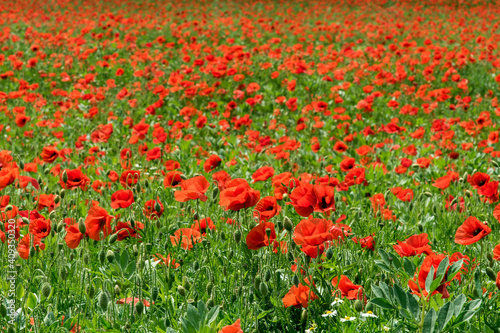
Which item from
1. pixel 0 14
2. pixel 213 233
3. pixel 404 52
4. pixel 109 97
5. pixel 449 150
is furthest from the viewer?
pixel 0 14

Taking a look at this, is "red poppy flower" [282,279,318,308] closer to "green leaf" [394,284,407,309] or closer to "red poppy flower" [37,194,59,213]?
"green leaf" [394,284,407,309]

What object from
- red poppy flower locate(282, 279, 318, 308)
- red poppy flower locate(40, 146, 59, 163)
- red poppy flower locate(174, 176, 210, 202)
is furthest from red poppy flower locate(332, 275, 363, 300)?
red poppy flower locate(40, 146, 59, 163)

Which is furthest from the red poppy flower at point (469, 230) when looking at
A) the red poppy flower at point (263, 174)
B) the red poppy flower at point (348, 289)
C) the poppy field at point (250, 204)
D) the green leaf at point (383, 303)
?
the red poppy flower at point (263, 174)

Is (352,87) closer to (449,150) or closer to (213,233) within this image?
(449,150)

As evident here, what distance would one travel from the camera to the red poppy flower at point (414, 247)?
5.99 feet

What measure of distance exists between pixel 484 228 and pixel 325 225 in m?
0.56

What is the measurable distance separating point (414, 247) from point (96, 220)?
121 cm

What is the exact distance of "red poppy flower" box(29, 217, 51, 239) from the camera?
6.89ft

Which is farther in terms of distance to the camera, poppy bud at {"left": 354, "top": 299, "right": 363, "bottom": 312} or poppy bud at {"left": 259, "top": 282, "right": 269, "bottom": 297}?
poppy bud at {"left": 259, "top": 282, "right": 269, "bottom": 297}

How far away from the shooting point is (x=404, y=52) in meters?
8.69

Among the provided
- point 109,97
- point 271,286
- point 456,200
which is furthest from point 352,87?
point 271,286

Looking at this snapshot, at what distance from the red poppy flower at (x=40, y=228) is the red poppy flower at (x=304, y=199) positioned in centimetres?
105

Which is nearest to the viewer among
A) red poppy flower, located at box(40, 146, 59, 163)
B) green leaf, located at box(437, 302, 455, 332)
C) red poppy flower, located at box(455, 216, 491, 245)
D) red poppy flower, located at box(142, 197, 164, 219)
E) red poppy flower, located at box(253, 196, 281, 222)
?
green leaf, located at box(437, 302, 455, 332)

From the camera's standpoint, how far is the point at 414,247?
6.27 feet
